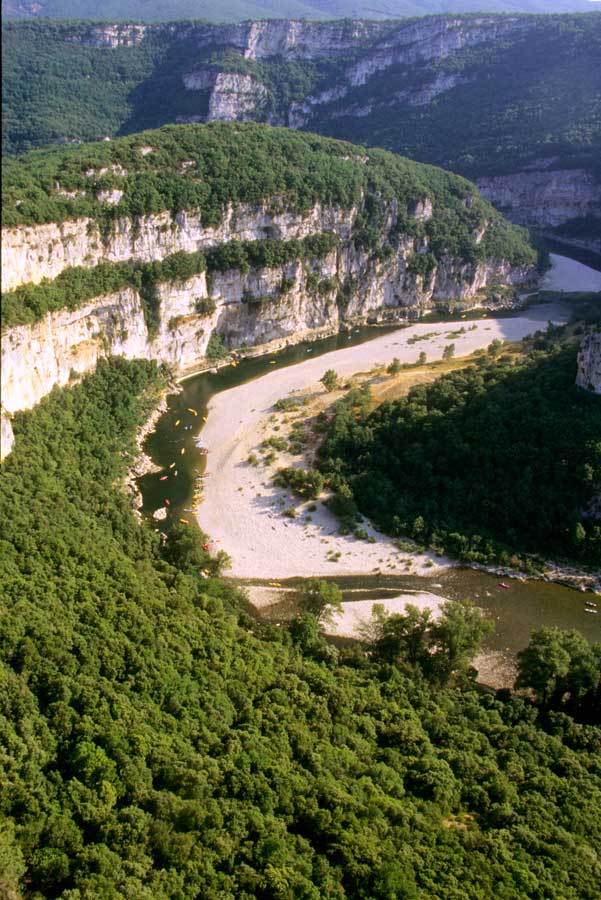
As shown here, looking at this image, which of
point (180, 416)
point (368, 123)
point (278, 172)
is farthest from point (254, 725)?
point (368, 123)

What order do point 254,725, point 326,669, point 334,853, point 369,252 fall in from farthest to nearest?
point 369,252 < point 326,669 < point 254,725 < point 334,853

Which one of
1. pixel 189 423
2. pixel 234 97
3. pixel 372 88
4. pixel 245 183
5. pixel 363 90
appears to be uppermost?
pixel 372 88

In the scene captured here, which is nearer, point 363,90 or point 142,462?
point 142,462

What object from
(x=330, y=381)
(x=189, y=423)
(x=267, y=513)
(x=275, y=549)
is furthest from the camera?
(x=330, y=381)

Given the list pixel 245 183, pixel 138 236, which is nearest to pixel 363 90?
pixel 245 183

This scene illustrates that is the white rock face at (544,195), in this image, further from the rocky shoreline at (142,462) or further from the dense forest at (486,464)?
the rocky shoreline at (142,462)

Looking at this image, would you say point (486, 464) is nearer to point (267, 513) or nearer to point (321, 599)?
point (267, 513)

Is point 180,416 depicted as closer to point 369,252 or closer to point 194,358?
point 194,358

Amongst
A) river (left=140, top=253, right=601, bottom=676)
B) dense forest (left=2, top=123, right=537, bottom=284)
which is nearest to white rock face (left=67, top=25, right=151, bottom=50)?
dense forest (left=2, top=123, right=537, bottom=284)
